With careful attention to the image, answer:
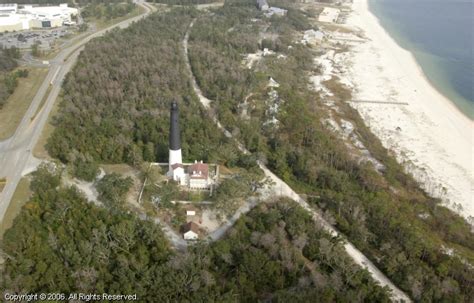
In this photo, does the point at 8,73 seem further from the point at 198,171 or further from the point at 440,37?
the point at 440,37

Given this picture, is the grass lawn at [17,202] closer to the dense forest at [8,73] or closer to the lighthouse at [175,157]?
the lighthouse at [175,157]

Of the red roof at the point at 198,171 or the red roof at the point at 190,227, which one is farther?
the red roof at the point at 198,171

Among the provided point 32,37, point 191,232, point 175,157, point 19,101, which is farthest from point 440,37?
point 32,37

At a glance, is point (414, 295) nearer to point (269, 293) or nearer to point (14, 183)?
point (269, 293)

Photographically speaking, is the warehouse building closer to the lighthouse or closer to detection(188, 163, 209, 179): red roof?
the lighthouse

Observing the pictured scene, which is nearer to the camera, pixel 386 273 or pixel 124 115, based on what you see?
pixel 386 273

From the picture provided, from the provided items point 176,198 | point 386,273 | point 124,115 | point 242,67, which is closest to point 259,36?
point 242,67

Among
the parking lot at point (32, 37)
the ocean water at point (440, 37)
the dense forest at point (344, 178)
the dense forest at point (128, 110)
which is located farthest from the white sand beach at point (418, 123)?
the parking lot at point (32, 37)
